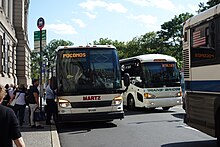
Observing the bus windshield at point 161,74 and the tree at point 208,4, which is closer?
the bus windshield at point 161,74

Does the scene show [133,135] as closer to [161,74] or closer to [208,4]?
[161,74]

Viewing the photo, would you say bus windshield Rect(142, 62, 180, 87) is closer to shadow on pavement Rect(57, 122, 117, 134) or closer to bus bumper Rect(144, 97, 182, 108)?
bus bumper Rect(144, 97, 182, 108)

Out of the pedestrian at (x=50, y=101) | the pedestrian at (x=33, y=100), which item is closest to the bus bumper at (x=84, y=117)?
the pedestrian at (x=33, y=100)

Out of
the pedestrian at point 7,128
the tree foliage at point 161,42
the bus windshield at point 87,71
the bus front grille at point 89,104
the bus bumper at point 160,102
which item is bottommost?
the bus bumper at point 160,102

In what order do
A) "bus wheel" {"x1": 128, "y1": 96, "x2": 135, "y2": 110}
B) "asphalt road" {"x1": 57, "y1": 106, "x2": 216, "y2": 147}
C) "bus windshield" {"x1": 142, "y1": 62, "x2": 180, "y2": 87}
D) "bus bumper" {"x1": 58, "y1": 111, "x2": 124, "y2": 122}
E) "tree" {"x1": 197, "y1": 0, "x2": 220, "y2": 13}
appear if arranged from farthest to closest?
"tree" {"x1": 197, "y1": 0, "x2": 220, "y2": 13}
"bus wheel" {"x1": 128, "y1": 96, "x2": 135, "y2": 110}
"bus windshield" {"x1": 142, "y1": 62, "x2": 180, "y2": 87}
"bus bumper" {"x1": 58, "y1": 111, "x2": 124, "y2": 122}
"asphalt road" {"x1": 57, "y1": 106, "x2": 216, "y2": 147}

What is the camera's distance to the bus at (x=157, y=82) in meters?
18.1

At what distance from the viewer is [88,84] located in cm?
1266

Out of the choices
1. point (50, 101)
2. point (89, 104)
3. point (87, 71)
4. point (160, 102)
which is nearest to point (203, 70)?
point (89, 104)

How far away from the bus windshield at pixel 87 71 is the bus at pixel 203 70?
4.07 m

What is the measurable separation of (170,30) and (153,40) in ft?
17.9

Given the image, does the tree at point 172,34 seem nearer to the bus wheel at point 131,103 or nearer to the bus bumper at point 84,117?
the bus wheel at point 131,103

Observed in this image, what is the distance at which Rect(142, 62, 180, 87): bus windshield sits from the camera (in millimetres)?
18312

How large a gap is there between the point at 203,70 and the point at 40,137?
202 inches

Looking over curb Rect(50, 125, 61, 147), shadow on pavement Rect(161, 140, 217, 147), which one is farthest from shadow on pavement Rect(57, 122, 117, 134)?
shadow on pavement Rect(161, 140, 217, 147)
